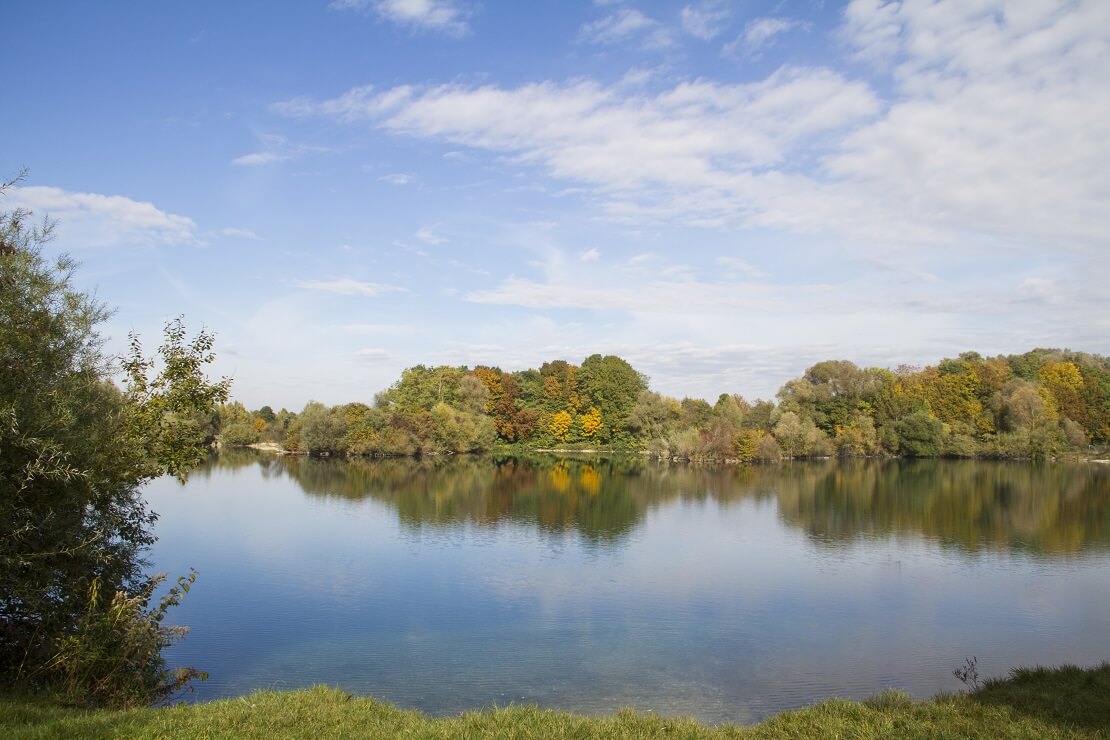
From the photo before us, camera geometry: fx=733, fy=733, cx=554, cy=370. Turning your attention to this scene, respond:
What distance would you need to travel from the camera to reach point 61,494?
1011 cm

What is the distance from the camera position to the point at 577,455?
87.9 meters

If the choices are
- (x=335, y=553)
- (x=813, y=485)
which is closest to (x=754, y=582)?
(x=335, y=553)

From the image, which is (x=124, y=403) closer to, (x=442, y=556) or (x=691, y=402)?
(x=442, y=556)

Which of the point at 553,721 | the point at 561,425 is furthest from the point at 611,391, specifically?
the point at 553,721

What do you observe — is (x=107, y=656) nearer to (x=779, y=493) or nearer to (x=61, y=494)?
(x=61, y=494)

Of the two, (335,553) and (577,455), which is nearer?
(335,553)

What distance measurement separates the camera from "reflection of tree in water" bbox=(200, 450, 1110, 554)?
32.9 m

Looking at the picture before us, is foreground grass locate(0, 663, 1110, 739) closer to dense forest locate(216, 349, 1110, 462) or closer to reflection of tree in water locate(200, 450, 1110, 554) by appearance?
reflection of tree in water locate(200, 450, 1110, 554)

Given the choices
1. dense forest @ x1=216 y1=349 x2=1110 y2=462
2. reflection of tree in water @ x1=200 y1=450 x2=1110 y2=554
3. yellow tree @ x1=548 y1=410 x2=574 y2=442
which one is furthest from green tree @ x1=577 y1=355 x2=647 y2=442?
reflection of tree in water @ x1=200 y1=450 x2=1110 y2=554

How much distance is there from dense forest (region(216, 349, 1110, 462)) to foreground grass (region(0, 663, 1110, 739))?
2703 inches

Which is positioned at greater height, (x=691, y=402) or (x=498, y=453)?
(x=691, y=402)

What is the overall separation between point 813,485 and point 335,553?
36469mm

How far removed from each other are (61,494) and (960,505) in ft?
141

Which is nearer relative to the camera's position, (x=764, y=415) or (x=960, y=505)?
(x=960, y=505)
